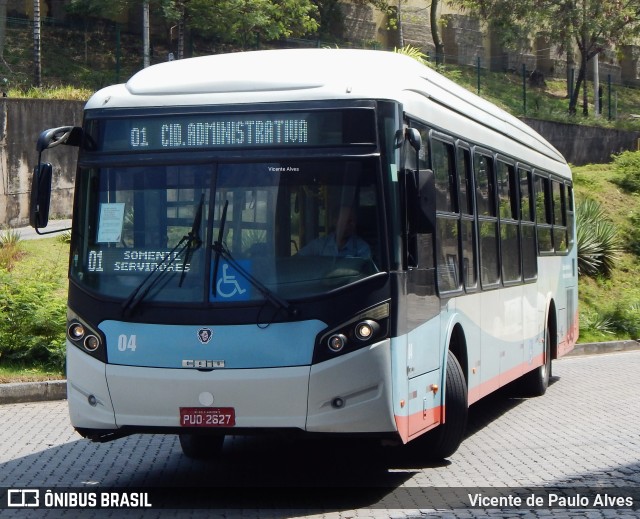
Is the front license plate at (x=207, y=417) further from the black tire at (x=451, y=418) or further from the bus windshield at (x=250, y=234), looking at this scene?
the black tire at (x=451, y=418)

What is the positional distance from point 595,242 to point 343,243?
20195mm

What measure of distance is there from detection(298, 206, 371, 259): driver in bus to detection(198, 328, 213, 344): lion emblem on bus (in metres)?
0.83

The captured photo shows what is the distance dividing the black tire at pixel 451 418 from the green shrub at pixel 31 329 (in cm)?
688

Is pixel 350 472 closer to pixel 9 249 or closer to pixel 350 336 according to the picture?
pixel 350 336

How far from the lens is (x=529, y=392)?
15.0 meters

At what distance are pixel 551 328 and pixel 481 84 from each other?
110 ft

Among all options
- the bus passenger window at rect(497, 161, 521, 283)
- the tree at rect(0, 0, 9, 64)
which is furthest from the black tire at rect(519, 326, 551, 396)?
the tree at rect(0, 0, 9, 64)

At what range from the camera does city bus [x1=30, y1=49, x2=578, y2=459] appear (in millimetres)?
8039

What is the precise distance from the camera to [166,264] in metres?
8.30

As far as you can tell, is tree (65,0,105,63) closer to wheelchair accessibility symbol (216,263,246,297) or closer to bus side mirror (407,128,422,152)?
bus side mirror (407,128,422,152)

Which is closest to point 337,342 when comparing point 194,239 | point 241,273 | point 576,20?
point 241,273

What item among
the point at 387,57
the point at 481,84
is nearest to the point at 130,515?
the point at 387,57

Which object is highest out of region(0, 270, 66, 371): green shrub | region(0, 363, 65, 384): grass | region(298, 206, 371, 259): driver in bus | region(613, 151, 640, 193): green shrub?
region(613, 151, 640, 193): green shrub

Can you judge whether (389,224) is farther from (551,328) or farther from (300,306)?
(551,328)
